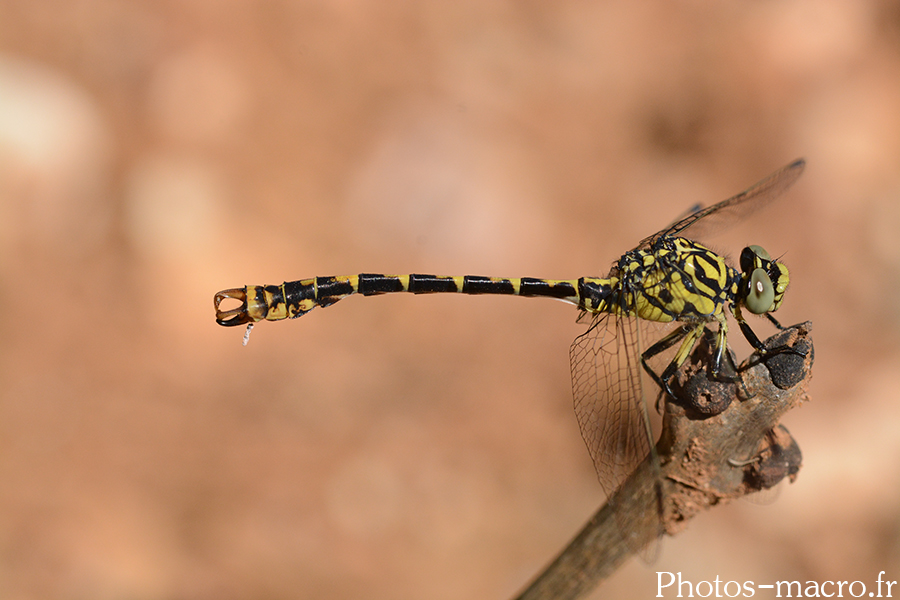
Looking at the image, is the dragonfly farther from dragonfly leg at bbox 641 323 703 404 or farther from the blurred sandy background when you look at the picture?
the blurred sandy background

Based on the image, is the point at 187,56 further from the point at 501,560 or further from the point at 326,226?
the point at 501,560

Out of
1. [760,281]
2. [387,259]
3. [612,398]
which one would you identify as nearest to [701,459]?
[612,398]

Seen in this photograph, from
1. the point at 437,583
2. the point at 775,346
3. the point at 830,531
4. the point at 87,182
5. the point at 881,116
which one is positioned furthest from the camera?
the point at 881,116

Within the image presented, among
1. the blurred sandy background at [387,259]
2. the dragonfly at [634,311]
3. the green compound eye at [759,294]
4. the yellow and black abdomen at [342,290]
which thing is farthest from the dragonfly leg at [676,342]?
the blurred sandy background at [387,259]

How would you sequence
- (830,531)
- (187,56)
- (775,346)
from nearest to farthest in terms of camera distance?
1. (775,346)
2. (830,531)
3. (187,56)

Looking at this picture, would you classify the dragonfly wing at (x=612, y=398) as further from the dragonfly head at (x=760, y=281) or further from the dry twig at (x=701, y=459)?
the dragonfly head at (x=760, y=281)

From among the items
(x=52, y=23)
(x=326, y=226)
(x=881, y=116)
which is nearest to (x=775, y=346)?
(x=326, y=226)

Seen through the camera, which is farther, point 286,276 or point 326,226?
point 326,226
